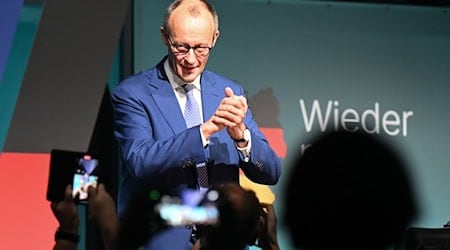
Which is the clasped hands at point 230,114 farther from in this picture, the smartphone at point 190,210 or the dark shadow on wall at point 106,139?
the dark shadow on wall at point 106,139

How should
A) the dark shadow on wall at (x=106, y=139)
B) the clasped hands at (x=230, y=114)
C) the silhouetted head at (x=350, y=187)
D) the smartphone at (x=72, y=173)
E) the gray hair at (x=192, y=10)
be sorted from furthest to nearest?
the silhouetted head at (x=350, y=187) → the dark shadow on wall at (x=106, y=139) → the gray hair at (x=192, y=10) → the clasped hands at (x=230, y=114) → the smartphone at (x=72, y=173)

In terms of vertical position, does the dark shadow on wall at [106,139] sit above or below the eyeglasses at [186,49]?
below

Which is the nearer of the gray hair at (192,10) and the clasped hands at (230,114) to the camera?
the clasped hands at (230,114)

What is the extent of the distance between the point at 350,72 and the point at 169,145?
2.54 m

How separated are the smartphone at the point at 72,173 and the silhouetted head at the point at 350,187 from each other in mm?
2530

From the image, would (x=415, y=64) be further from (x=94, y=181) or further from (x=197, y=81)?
(x=94, y=181)

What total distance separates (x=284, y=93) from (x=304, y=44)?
268 mm

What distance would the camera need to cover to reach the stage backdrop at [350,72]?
475 centimetres

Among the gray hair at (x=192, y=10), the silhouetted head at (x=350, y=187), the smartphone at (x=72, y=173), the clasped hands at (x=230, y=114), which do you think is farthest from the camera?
the silhouetted head at (x=350, y=187)

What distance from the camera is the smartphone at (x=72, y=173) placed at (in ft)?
6.37

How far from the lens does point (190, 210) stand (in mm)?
1667

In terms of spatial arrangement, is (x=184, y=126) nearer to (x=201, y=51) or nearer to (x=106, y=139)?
(x=201, y=51)

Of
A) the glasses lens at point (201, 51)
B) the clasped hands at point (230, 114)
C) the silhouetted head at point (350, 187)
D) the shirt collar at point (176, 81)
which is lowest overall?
the silhouetted head at point (350, 187)

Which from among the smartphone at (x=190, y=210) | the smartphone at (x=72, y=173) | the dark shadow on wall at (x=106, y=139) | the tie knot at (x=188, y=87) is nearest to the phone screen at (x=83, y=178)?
the smartphone at (x=72, y=173)
